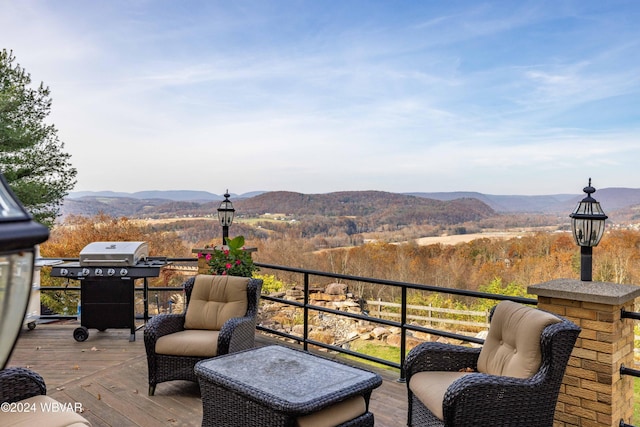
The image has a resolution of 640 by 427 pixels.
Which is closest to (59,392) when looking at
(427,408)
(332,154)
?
(427,408)

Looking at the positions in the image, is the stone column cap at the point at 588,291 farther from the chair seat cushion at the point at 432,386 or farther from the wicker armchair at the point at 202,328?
the wicker armchair at the point at 202,328

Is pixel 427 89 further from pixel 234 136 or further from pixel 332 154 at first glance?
pixel 234 136

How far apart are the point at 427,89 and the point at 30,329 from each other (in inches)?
388

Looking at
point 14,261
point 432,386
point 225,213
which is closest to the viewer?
point 14,261

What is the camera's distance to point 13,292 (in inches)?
20.2

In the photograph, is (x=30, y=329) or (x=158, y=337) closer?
(x=158, y=337)

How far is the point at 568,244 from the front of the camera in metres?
14.7

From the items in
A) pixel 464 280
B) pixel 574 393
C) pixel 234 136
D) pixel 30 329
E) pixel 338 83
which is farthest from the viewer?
pixel 464 280

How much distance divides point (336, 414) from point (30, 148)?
34.6 ft

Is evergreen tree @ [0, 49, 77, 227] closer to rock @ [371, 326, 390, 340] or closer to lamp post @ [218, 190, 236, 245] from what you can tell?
lamp post @ [218, 190, 236, 245]

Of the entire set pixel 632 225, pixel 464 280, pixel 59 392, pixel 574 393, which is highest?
pixel 632 225

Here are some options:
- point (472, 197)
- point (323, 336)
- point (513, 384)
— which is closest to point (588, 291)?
point (513, 384)

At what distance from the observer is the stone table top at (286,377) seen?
2.29 m

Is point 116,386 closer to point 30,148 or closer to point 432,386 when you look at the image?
point 432,386
